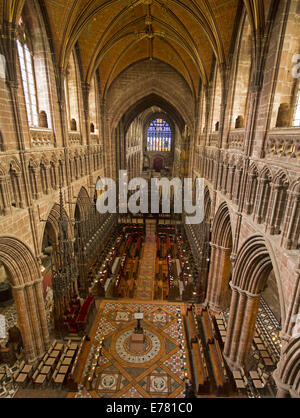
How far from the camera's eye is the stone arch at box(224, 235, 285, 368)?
27.3ft

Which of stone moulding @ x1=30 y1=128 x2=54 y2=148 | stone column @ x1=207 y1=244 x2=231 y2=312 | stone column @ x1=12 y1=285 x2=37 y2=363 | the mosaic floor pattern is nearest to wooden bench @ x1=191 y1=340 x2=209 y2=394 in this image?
the mosaic floor pattern

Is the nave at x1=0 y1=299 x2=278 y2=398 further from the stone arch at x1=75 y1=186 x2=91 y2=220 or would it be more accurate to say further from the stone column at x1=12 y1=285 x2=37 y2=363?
the stone arch at x1=75 y1=186 x2=91 y2=220

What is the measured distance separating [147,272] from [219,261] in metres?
5.53

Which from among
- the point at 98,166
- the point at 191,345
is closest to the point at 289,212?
the point at 191,345

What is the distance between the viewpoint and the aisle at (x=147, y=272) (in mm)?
14359

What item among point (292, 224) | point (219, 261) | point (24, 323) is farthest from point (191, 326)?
point (292, 224)

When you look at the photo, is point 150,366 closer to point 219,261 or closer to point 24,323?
point 24,323

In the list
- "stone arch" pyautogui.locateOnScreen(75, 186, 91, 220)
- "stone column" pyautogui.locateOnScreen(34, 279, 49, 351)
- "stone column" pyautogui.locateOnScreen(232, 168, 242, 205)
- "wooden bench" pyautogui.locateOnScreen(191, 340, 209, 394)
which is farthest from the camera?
"stone arch" pyautogui.locateOnScreen(75, 186, 91, 220)

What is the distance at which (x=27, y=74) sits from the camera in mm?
10328

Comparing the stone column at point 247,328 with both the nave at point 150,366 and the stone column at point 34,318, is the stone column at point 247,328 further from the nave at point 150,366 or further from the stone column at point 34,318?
the stone column at point 34,318

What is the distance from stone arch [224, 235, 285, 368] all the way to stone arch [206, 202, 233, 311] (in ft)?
9.13

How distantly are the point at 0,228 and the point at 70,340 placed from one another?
5.38 m

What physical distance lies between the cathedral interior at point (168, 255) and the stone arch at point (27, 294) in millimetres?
46

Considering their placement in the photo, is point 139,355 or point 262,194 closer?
point 262,194
